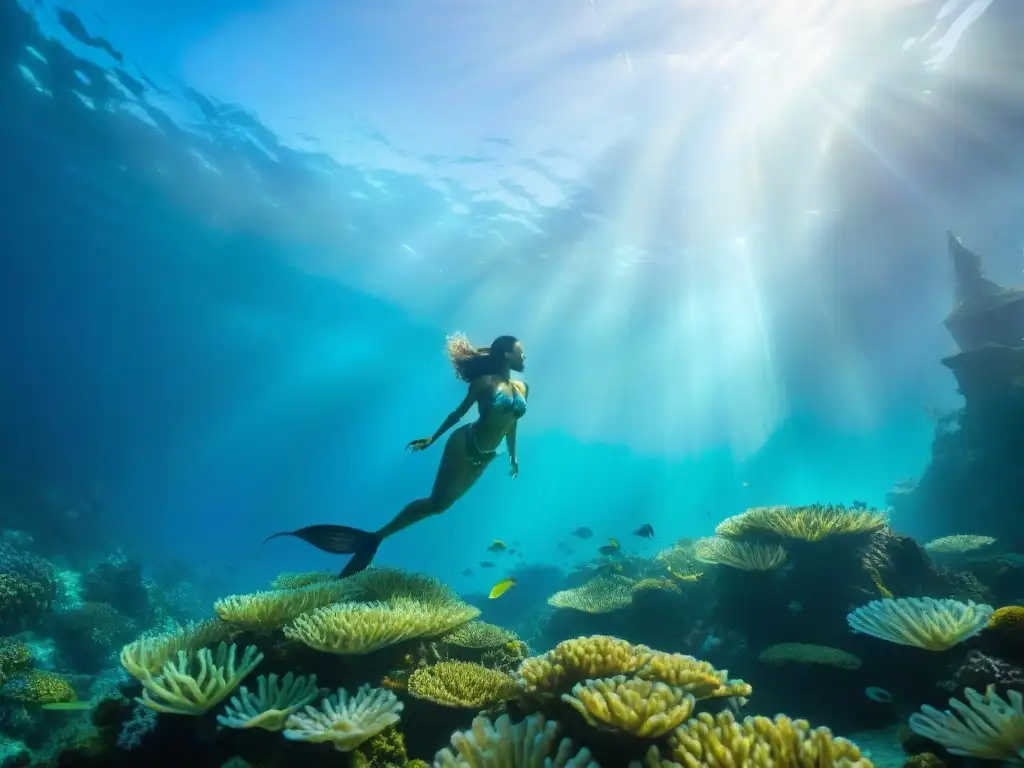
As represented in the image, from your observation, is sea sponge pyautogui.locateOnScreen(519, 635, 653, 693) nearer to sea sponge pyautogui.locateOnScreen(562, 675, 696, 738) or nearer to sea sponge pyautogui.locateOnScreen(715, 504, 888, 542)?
sea sponge pyautogui.locateOnScreen(562, 675, 696, 738)

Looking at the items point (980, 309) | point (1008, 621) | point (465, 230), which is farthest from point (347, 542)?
point (465, 230)

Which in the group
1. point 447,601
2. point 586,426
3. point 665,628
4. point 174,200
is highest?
point 586,426

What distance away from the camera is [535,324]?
3831 cm

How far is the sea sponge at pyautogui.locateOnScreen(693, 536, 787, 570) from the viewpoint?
661 centimetres

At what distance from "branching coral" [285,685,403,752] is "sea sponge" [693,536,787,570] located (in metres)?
5.07

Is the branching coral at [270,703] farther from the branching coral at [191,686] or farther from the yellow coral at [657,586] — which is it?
the yellow coral at [657,586]

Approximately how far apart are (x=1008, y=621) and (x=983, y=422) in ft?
47.0

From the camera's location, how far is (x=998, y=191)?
67.1ft

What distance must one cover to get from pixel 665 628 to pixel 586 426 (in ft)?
221

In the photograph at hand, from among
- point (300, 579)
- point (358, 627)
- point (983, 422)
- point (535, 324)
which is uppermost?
point (535, 324)

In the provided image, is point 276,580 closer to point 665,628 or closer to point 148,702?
point 148,702

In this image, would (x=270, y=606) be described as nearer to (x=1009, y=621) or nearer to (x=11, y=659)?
(x=1009, y=621)

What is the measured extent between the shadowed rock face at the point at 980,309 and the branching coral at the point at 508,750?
62.9 feet

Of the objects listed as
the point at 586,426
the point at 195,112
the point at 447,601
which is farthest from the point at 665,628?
the point at 586,426
